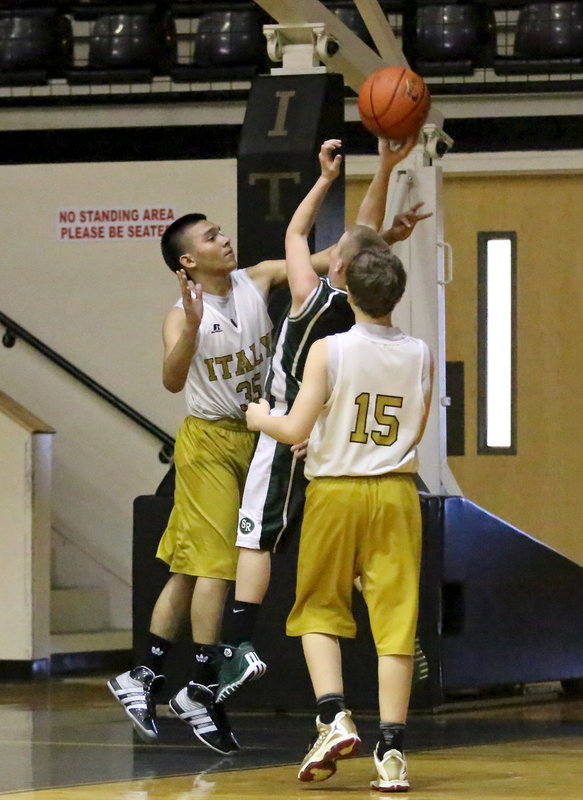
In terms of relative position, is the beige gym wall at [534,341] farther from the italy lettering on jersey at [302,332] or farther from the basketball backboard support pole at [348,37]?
the italy lettering on jersey at [302,332]

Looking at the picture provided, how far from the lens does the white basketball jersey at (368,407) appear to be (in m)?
4.41

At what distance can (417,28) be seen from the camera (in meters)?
9.38

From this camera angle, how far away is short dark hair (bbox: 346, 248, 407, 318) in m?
4.44

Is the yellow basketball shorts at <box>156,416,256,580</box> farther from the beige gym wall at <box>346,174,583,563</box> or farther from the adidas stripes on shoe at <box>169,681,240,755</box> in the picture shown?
the beige gym wall at <box>346,174,583,563</box>

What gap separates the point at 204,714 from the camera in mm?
5109

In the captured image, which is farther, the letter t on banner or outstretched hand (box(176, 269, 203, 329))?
the letter t on banner

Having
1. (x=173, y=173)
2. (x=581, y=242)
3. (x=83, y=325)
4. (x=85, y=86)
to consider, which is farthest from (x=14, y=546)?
(x=581, y=242)

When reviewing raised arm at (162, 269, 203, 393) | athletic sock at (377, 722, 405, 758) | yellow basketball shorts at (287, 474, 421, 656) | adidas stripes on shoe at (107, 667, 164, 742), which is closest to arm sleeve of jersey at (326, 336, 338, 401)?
yellow basketball shorts at (287, 474, 421, 656)

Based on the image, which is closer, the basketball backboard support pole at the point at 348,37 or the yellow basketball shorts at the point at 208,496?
A: the yellow basketball shorts at the point at 208,496

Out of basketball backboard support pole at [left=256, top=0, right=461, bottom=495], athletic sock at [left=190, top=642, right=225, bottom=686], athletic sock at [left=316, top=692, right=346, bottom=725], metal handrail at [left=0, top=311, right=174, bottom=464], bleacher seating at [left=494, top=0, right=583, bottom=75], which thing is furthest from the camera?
bleacher seating at [left=494, top=0, right=583, bottom=75]

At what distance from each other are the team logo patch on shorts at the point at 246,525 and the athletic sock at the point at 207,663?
0.37 metres

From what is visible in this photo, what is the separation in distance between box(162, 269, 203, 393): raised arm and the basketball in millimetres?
901

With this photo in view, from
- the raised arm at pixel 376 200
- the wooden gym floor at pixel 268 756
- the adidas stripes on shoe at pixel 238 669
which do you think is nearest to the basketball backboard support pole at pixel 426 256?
the wooden gym floor at pixel 268 756

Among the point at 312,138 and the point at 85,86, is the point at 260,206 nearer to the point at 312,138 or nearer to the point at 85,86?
the point at 312,138
